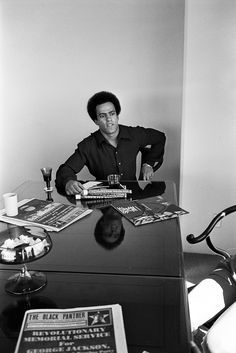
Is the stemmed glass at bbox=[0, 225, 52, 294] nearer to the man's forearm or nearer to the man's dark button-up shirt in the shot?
the man's forearm

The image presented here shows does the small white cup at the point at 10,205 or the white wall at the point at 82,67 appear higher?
the white wall at the point at 82,67

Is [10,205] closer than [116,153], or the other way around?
[10,205]

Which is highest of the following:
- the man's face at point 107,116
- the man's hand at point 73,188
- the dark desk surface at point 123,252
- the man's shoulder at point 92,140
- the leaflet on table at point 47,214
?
the man's face at point 107,116

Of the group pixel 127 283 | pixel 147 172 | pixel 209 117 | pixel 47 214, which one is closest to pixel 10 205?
pixel 47 214

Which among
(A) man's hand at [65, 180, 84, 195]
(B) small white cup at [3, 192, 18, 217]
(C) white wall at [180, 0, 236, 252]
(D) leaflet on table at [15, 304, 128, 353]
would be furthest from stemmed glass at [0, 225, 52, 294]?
(C) white wall at [180, 0, 236, 252]

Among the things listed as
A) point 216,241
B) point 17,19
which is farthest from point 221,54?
point 17,19

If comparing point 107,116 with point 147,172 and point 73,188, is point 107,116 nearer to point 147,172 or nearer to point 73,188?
point 147,172

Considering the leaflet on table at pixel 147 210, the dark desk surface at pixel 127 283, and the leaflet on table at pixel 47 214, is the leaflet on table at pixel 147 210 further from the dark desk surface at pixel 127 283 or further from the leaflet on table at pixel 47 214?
the leaflet on table at pixel 47 214

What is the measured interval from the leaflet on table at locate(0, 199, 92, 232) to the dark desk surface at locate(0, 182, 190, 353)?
6 cm

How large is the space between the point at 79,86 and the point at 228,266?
6.91 ft

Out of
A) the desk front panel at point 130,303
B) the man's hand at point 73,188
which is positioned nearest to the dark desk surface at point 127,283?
the desk front panel at point 130,303

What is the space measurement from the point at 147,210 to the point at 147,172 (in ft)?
2.33

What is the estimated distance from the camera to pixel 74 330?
2.61ft

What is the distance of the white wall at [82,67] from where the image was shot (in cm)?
270
